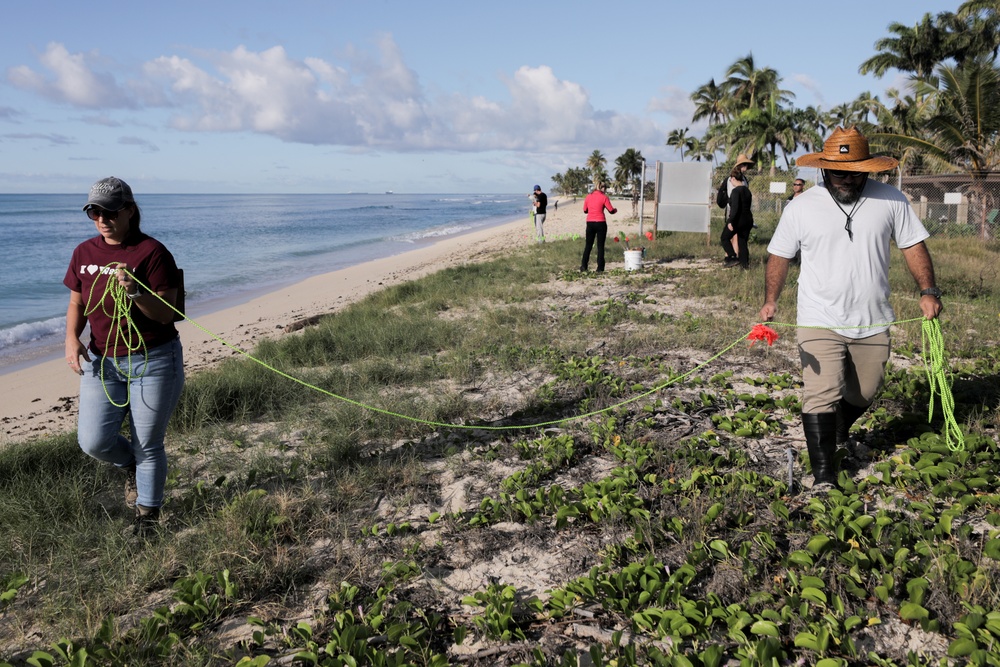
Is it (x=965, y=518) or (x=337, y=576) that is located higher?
(x=965, y=518)

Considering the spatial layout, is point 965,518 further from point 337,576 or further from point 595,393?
point 337,576

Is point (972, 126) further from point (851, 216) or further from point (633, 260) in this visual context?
point (851, 216)

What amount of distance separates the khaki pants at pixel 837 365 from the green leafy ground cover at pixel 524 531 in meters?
0.46

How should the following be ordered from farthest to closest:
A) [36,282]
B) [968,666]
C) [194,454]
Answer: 1. [36,282]
2. [194,454]
3. [968,666]

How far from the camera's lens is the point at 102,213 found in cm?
331

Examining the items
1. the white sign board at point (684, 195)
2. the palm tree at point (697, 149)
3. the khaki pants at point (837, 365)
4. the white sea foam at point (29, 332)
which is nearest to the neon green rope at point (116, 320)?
the khaki pants at point (837, 365)

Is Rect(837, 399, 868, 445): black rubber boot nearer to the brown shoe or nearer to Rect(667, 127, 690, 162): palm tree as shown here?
the brown shoe

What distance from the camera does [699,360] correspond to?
641cm

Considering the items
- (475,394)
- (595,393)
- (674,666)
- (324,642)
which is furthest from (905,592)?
(475,394)

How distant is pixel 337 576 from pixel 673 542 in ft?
5.37

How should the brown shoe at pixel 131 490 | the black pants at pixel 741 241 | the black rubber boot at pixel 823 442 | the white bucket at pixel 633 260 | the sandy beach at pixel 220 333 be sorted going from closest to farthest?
the black rubber boot at pixel 823 442
the brown shoe at pixel 131 490
the sandy beach at pixel 220 333
the black pants at pixel 741 241
the white bucket at pixel 633 260

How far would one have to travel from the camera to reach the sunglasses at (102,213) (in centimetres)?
329

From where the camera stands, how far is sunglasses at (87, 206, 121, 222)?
10.8 ft

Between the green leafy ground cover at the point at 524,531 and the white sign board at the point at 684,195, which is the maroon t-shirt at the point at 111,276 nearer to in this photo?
the green leafy ground cover at the point at 524,531
